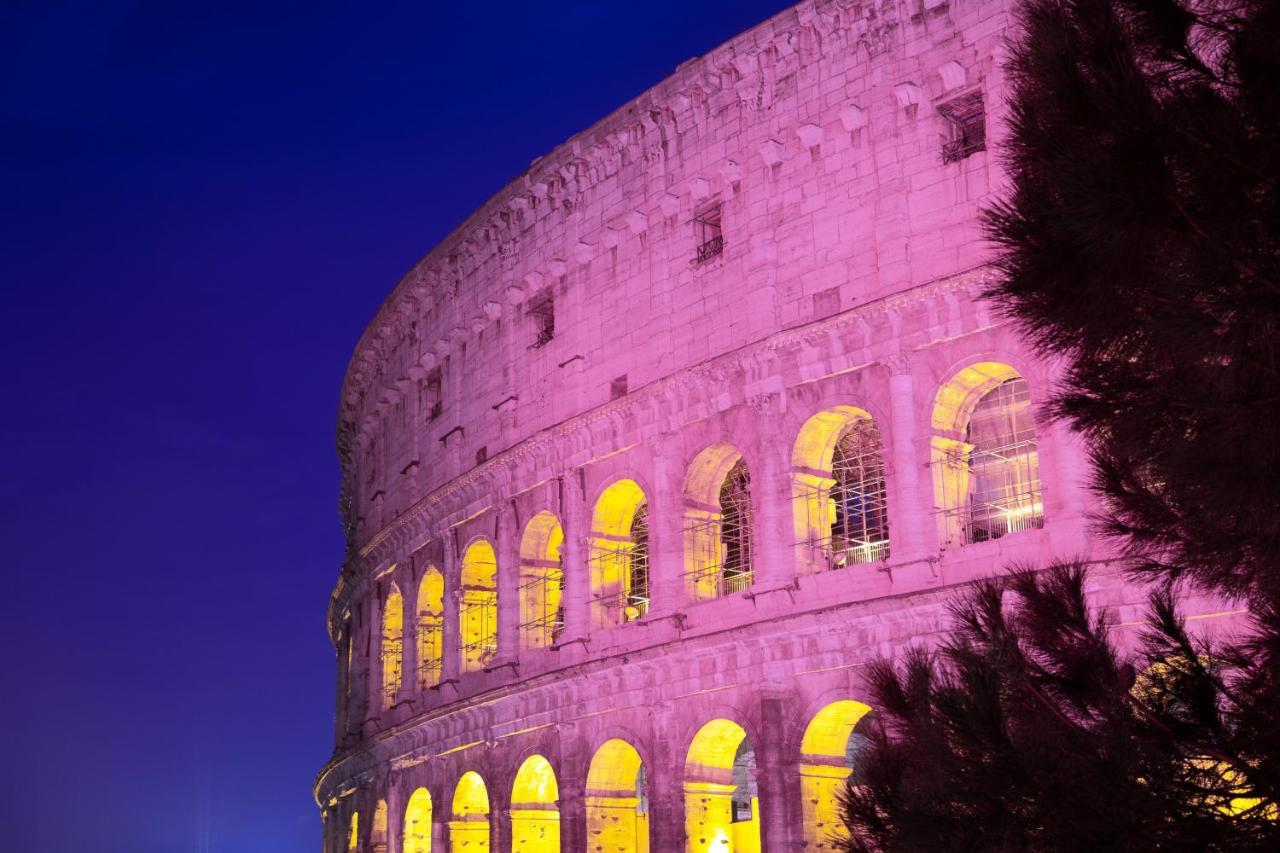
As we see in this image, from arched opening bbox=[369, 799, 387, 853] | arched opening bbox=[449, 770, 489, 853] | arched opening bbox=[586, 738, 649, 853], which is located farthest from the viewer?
arched opening bbox=[369, 799, 387, 853]

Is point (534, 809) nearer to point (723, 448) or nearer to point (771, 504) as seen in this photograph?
point (723, 448)

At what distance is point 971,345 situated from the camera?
859 inches

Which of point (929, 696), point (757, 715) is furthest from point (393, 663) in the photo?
point (929, 696)

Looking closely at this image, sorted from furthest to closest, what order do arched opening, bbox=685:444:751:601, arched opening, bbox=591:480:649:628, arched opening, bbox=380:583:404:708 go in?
arched opening, bbox=380:583:404:708
arched opening, bbox=591:480:649:628
arched opening, bbox=685:444:751:601

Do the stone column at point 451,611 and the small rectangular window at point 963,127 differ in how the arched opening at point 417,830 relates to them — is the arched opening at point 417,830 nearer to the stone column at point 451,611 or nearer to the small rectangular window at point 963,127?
the stone column at point 451,611

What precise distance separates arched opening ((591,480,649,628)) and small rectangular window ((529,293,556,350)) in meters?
3.54

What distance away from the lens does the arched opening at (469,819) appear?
30688 mm

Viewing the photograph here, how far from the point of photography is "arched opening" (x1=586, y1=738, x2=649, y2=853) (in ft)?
86.5

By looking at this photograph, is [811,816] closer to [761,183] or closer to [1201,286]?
[761,183]

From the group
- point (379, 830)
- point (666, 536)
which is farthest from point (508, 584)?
point (379, 830)

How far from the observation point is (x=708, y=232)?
86.3 feet

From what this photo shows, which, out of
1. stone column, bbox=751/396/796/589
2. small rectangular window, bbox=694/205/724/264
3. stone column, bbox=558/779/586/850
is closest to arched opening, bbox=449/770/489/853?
stone column, bbox=558/779/586/850

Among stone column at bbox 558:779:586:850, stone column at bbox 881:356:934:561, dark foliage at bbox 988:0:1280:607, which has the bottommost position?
stone column at bbox 558:779:586:850

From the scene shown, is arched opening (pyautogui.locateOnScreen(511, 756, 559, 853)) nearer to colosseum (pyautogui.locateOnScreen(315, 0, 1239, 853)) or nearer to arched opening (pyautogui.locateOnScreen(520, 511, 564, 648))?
colosseum (pyautogui.locateOnScreen(315, 0, 1239, 853))
